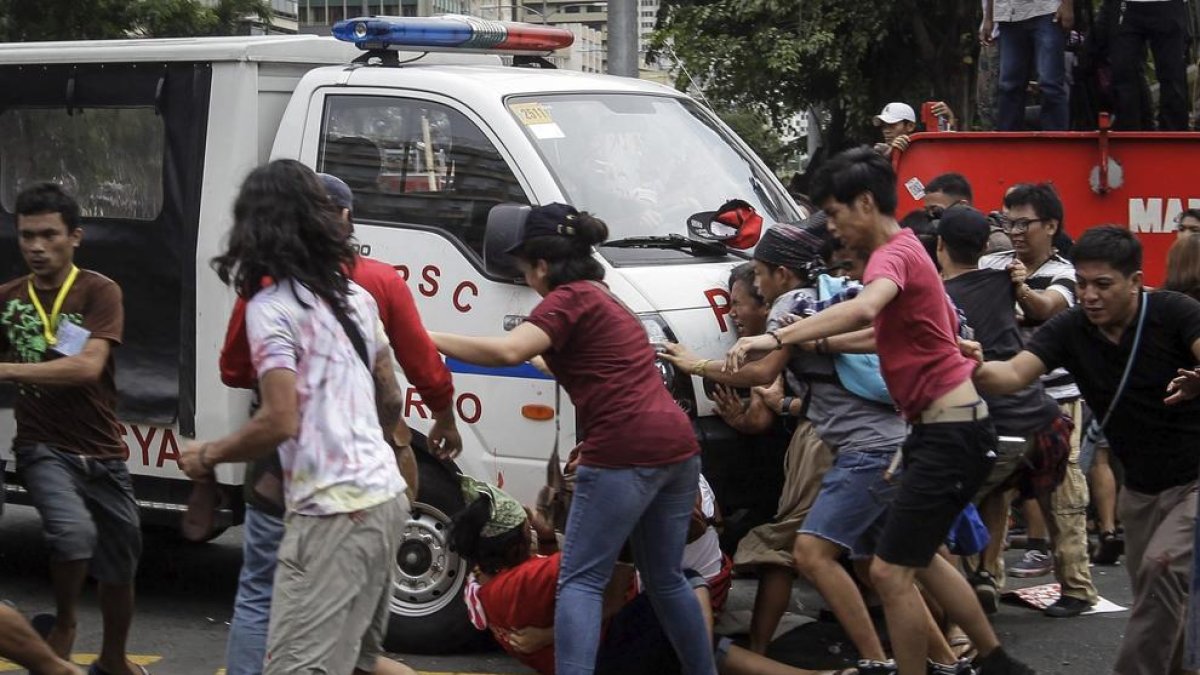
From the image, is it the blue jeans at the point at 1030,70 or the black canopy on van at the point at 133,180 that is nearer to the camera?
the black canopy on van at the point at 133,180

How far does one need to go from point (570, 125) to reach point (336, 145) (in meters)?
0.96

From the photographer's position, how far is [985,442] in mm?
5531

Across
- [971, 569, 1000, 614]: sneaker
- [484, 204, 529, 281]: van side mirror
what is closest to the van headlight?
[484, 204, 529, 281]: van side mirror

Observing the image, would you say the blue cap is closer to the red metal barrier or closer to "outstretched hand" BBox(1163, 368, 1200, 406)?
"outstretched hand" BBox(1163, 368, 1200, 406)

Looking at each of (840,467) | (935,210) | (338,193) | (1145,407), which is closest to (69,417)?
(338,193)

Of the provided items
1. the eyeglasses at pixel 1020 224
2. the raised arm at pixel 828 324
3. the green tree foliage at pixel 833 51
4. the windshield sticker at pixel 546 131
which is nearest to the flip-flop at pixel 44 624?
the windshield sticker at pixel 546 131

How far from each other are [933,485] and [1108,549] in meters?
3.28

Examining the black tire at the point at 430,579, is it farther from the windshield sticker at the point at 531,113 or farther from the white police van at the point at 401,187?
the windshield sticker at the point at 531,113

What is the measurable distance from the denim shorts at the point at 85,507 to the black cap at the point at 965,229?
3.25m

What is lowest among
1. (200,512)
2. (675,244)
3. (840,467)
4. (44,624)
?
(44,624)

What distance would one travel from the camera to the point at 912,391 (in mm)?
5512

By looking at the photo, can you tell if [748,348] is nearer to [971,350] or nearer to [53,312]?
[971,350]

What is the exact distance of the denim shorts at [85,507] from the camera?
584cm

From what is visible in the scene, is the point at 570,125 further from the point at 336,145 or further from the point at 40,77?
the point at 40,77
